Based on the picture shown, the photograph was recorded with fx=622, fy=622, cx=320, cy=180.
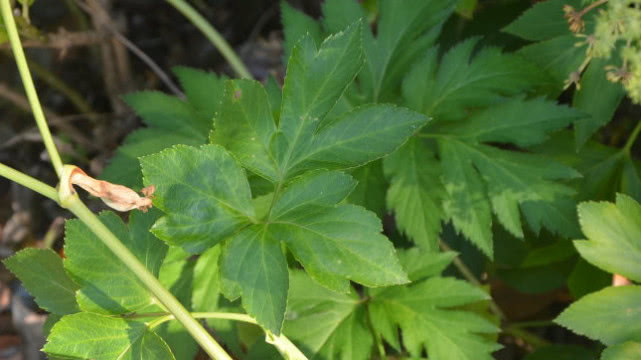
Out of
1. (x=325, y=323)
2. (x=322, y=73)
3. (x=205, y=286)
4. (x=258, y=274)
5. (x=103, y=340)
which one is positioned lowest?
(x=325, y=323)

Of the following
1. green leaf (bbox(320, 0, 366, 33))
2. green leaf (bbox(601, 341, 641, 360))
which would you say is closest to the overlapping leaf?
green leaf (bbox(320, 0, 366, 33))

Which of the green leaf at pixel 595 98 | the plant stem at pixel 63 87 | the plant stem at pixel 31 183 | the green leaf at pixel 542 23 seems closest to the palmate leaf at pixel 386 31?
the green leaf at pixel 542 23

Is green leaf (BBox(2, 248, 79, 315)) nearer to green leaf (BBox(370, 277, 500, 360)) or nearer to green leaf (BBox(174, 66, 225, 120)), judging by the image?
green leaf (BBox(174, 66, 225, 120))

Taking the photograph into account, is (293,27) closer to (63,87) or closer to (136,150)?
(136,150)

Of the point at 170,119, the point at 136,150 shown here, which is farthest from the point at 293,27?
the point at 136,150

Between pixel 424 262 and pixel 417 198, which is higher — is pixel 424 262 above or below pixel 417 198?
below

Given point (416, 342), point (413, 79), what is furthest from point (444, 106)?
point (416, 342)

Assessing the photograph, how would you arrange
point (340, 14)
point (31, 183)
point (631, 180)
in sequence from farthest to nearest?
1. point (631, 180)
2. point (340, 14)
3. point (31, 183)
